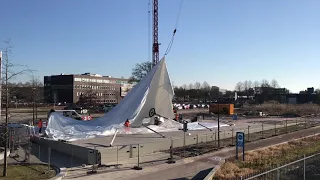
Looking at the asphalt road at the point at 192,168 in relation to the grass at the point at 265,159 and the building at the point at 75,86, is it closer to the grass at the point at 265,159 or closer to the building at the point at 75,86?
the grass at the point at 265,159

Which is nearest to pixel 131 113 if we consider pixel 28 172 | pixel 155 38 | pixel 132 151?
pixel 132 151

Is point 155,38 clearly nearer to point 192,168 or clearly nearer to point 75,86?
point 75,86

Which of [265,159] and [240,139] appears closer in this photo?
[265,159]

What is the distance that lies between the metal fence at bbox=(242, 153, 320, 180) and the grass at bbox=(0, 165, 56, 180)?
10.3 meters

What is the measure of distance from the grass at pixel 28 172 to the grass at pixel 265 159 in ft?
27.2

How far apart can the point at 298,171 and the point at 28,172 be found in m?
12.8

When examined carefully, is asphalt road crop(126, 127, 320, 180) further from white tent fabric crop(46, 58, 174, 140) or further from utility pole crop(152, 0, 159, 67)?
utility pole crop(152, 0, 159, 67)

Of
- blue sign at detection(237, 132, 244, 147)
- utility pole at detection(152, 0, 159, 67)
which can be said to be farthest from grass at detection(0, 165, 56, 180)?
utility pole at detection(152, 0, 159, 67)

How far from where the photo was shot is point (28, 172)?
17.4 m

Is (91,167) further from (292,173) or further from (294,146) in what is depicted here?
(294,146)

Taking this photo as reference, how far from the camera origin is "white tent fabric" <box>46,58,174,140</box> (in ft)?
93.5

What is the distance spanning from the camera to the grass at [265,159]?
16.7 meters

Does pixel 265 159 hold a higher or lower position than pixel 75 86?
lower

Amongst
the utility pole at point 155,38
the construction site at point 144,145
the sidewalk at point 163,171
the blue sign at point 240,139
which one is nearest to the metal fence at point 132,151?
the construction site at point 144,145
